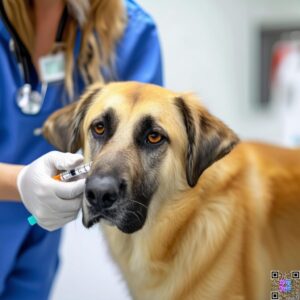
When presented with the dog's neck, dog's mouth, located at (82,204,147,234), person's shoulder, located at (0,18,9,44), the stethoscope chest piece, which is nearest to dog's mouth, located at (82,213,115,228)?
dog's mouth, located at (82,204,147,234)

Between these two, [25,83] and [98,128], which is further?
[25,83]

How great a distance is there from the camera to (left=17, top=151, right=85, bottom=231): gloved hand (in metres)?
0.77

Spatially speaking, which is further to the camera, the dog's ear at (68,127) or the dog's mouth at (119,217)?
the dog's ear at (68,127)

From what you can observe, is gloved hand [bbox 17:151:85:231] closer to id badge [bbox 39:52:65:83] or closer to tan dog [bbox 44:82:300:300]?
tan dog [bbox 44:82:300:300]

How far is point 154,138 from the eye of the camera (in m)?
0.85

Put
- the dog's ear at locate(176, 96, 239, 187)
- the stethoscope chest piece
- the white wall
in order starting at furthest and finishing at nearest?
1. the white wall
2. the stethoscope chest piece
3. the dog's ear at locate(176, 96, 239, 187)

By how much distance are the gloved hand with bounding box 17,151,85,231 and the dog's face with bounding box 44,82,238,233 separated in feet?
0.11

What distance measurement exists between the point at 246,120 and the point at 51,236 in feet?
7.10

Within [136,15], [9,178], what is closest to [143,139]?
[9,178]

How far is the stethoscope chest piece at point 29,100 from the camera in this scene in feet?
3.24

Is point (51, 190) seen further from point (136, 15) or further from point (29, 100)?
point (136, 15)

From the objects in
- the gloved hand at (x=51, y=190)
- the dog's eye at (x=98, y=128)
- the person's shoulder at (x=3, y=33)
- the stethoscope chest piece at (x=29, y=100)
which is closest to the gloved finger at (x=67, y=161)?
the gloved hand at (x=51, y=190)

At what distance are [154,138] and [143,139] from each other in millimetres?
19

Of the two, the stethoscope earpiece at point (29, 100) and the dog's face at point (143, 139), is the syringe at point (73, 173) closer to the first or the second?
the dog's face at point (143, 139)
